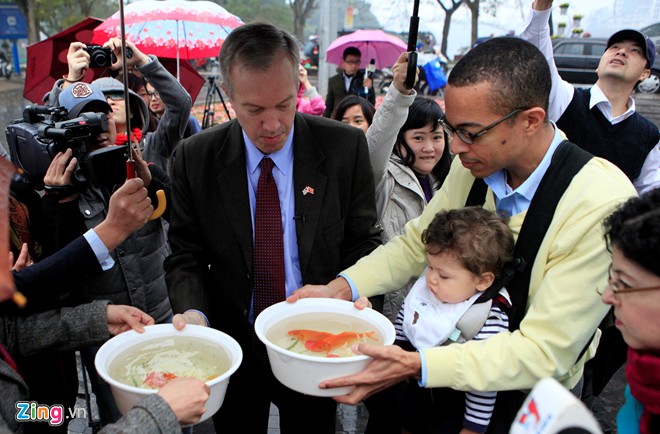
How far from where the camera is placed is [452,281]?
5.86ft

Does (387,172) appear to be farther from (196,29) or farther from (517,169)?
(196,29)

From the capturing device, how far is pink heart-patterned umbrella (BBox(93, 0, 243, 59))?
4.73 m

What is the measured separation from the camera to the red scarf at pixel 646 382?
1.24 metres

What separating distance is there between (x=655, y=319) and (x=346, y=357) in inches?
32.5

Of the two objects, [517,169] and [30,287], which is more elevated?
[517,169]

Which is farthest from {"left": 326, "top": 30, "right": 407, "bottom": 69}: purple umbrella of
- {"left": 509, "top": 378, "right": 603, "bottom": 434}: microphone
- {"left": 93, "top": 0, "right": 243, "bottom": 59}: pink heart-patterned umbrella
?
{"left": 509, "top": 378, "right": 603, "bottom": 434}: microphone

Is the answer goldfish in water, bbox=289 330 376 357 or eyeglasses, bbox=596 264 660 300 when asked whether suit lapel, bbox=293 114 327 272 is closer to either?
goldfish in water, bbox=289 330 376 357

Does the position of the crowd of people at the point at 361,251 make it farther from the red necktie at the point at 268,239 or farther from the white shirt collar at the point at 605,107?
the white shirt collar at the point at 605,107

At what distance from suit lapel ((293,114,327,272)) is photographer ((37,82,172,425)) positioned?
30.1 inches

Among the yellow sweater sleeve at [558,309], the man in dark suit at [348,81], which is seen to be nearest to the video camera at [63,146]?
the yellow sweater sleeve at [558,309]

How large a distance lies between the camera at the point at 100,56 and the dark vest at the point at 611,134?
2.83 metres

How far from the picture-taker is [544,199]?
1.57 meters

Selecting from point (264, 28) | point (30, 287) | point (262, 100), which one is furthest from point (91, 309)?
point (264, 28)

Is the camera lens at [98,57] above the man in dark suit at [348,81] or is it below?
above
